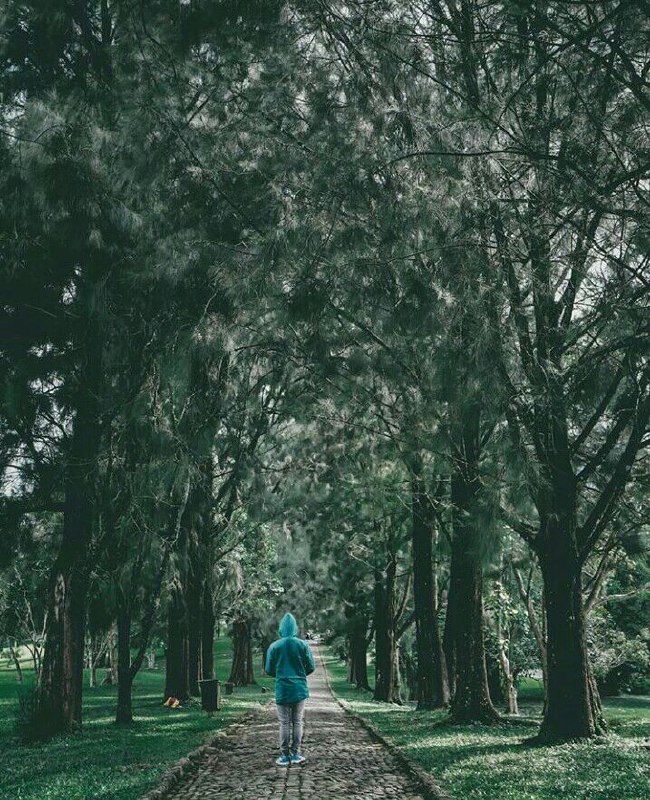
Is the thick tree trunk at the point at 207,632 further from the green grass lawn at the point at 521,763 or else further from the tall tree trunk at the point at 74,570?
the green grass lawn at the point at 521,763

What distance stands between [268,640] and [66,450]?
33.4 meters

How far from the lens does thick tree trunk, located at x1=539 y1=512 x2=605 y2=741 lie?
9.98 meters

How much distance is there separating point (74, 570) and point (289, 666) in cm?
520

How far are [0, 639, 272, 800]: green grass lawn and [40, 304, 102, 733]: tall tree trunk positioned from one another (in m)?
0.69

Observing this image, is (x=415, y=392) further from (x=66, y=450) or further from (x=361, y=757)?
(x=66, y=450)

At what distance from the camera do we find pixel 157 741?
Answer: 10.7 meters

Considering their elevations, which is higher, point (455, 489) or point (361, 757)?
point (455, 489)

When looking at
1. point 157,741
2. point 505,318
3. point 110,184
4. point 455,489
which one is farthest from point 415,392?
point 157,741

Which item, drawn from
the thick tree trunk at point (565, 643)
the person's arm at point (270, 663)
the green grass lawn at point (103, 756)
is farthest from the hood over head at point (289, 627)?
the thick tree trunk at point (565, 643)

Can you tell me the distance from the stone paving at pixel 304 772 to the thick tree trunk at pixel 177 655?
21.4 feet

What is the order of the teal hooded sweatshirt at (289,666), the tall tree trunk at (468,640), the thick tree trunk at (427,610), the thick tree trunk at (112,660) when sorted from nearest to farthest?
the teal hooded sweatshirt at (289,666) → the tall tree trunk at (468,640) → the thick tree trunk at (427,610) → the thick tree trunk at (112,660)

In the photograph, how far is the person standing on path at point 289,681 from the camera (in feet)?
26.7

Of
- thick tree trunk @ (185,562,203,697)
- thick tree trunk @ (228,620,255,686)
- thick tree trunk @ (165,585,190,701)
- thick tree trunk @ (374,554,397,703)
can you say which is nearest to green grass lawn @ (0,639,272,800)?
thick tree trunk @ (165,585,190,701)

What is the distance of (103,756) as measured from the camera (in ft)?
30.1
